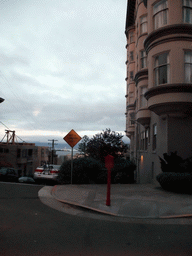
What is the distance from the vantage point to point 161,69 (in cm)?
1385

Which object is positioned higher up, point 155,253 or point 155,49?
point 155,49

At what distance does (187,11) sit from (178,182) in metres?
9.00

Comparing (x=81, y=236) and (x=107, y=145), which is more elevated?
(x=107, y=145)

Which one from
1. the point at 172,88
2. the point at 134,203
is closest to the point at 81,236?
the point at 134,203

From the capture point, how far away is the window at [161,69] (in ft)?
44.4

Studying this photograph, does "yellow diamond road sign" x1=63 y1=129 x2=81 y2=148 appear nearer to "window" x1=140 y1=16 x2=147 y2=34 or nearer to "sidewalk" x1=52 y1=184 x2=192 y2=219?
"sidewalk" x1=52 y1=184 x2=192 y2=219

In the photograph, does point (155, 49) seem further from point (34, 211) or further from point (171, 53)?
point (34, 211)

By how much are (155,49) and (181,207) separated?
9.10m

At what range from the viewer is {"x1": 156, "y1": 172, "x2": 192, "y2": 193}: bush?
10170 millimetres

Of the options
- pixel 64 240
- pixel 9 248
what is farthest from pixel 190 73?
pixel 9 248

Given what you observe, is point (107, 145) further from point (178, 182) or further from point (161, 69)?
point (178, 182)

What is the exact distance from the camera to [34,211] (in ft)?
24.4

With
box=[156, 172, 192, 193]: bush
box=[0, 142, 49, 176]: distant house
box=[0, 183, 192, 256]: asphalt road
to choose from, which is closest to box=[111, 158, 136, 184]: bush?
box=[156, 172, 192, 193]: bush

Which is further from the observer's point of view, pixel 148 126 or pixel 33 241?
pixel 148 126
